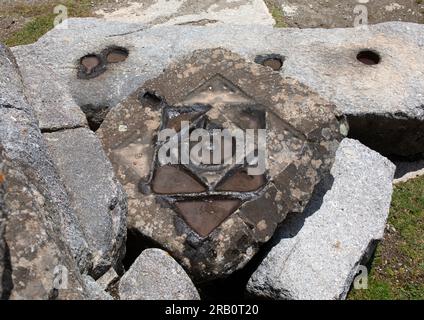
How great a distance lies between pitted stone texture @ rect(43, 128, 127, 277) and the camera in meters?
3.43

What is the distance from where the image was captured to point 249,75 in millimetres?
4516

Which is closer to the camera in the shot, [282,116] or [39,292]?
[39,292]

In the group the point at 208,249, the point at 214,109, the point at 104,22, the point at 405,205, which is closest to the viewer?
the point at 208,249

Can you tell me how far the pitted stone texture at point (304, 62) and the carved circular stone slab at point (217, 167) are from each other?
1.59 feet

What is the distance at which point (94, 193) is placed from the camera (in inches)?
141

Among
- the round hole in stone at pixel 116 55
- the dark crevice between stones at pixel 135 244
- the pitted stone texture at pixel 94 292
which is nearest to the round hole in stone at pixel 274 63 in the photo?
the round hole in stone at pixel 116 55

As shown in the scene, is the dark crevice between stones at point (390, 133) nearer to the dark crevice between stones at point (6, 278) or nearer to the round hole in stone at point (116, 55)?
the round hole in stone at point (116, 55)

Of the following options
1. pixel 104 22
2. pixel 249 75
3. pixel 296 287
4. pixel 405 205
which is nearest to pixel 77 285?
pixel 296 287

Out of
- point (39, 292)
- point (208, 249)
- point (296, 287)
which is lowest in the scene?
point (296, 287)

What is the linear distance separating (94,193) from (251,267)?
1055 millimetres

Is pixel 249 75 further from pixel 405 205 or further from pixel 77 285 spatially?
pixel 77 285

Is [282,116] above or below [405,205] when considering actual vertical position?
above

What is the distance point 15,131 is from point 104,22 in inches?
101

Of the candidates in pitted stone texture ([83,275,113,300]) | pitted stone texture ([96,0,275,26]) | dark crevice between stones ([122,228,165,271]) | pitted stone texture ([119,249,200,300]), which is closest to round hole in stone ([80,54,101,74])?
pitted stone texture ([96,0,275,26])
